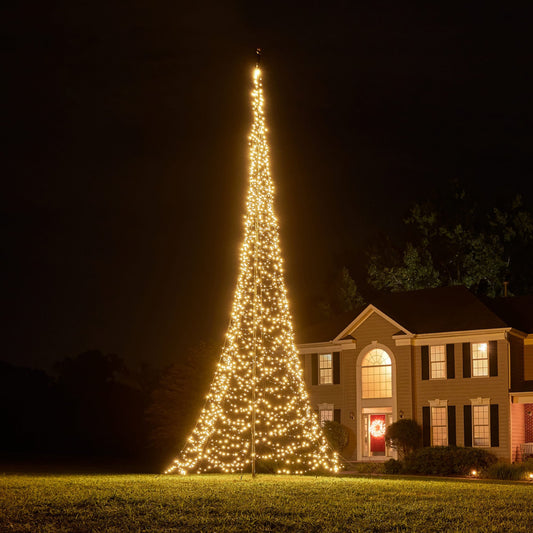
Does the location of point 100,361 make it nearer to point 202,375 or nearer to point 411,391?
point 202,375

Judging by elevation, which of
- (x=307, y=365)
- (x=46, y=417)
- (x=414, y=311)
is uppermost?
(x=414, y=311)

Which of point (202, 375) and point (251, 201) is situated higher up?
point (251, 201)

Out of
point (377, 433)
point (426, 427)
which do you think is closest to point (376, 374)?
point (377, 433)

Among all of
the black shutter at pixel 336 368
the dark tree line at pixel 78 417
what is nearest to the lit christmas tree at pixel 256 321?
the black shutter at pixel 336 368

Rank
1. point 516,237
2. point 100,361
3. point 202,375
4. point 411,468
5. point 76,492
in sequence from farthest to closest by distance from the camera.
A: point 100,361, point 516,237, point 202,375, point 411,468, point 76,492

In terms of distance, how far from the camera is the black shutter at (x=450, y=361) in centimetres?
3206

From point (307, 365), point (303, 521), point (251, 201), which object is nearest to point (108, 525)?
point (303, 521)

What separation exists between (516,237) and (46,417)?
95.9 feet

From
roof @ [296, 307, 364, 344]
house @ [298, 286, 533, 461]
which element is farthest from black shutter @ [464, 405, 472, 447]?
roof @ [296, 307, 364, 344]

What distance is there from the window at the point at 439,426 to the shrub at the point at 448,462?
378 cm

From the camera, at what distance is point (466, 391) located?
31547 mm

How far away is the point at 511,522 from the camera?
41.8ft

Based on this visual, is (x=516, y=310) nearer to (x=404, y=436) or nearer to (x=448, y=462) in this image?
(x=404, y=436)

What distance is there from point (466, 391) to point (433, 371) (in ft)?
5.24
